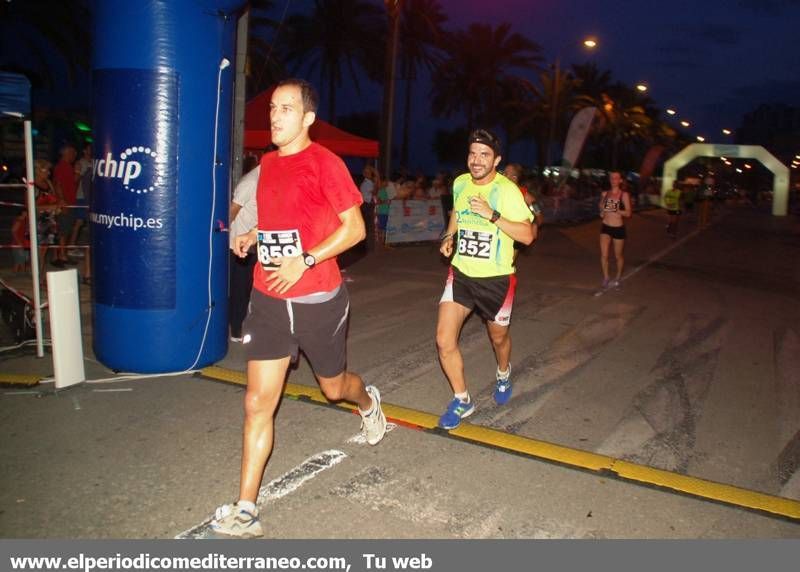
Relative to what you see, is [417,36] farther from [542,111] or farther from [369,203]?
[369,203]

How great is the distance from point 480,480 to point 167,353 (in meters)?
3.01

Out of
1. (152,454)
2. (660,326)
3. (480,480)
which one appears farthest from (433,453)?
(660,326)

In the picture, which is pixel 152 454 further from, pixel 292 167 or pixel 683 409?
pixel 683 409

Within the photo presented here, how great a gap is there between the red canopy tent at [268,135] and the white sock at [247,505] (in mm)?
8016

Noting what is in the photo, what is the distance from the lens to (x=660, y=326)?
8758mm

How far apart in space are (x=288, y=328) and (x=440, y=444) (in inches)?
62.6

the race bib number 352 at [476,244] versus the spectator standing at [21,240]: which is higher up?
the race bib number 352 at [476,244]

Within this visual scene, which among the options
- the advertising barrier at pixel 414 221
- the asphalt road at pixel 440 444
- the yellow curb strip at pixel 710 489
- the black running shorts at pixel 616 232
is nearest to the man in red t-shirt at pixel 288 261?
the asphalt road at pixel 440 444

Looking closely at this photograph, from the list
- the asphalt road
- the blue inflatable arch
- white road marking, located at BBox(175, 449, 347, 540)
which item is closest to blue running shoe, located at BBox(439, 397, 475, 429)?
the asphalt road

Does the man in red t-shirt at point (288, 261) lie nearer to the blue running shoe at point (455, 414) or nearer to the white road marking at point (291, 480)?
the white road marking at point (291, 480)

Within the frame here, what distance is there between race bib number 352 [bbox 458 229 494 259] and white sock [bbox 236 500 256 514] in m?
2.40

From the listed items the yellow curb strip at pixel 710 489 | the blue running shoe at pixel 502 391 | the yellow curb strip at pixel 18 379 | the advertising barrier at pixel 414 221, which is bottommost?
the yellow curb strip at pixel 18 379

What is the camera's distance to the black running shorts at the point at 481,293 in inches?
192

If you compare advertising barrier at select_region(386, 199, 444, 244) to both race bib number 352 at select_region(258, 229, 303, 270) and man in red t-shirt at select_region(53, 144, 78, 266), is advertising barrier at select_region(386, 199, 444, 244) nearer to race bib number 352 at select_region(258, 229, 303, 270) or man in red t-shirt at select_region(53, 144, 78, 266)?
man in red t-shirt at select_region(53, 144, 78, 266)
